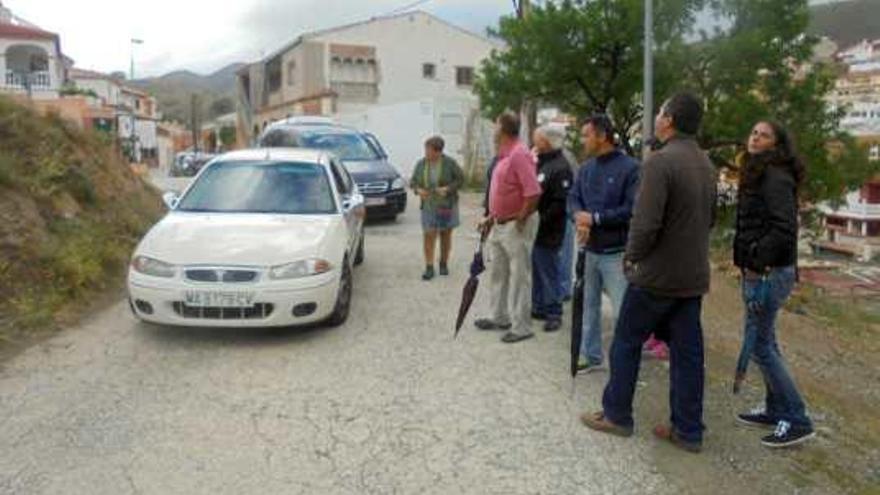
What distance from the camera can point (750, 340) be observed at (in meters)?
4.36

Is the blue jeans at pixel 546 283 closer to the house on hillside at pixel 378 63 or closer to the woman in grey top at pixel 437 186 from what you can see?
the woman in grey top at pixel 437 186

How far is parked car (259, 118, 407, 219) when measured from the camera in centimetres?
1275

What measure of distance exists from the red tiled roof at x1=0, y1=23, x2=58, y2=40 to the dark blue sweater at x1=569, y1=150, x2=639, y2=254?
4204 centimetres

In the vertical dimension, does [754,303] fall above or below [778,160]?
below

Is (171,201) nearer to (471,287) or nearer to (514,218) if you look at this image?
(471,287)

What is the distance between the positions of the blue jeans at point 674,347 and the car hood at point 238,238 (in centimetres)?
281

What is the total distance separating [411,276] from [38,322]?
12.5 ft

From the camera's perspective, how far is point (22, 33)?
39.4 m

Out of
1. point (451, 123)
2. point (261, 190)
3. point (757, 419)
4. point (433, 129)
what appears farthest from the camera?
point (433, 129)

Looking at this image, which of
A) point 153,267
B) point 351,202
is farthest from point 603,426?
point 351,202

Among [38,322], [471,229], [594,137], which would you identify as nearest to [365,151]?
[471,229]

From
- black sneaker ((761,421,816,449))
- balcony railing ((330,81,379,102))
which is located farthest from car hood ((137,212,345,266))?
balcony railing ((330,81,379,102))

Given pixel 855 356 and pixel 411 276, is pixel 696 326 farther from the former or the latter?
pixel 855 356

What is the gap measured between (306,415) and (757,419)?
268cm
